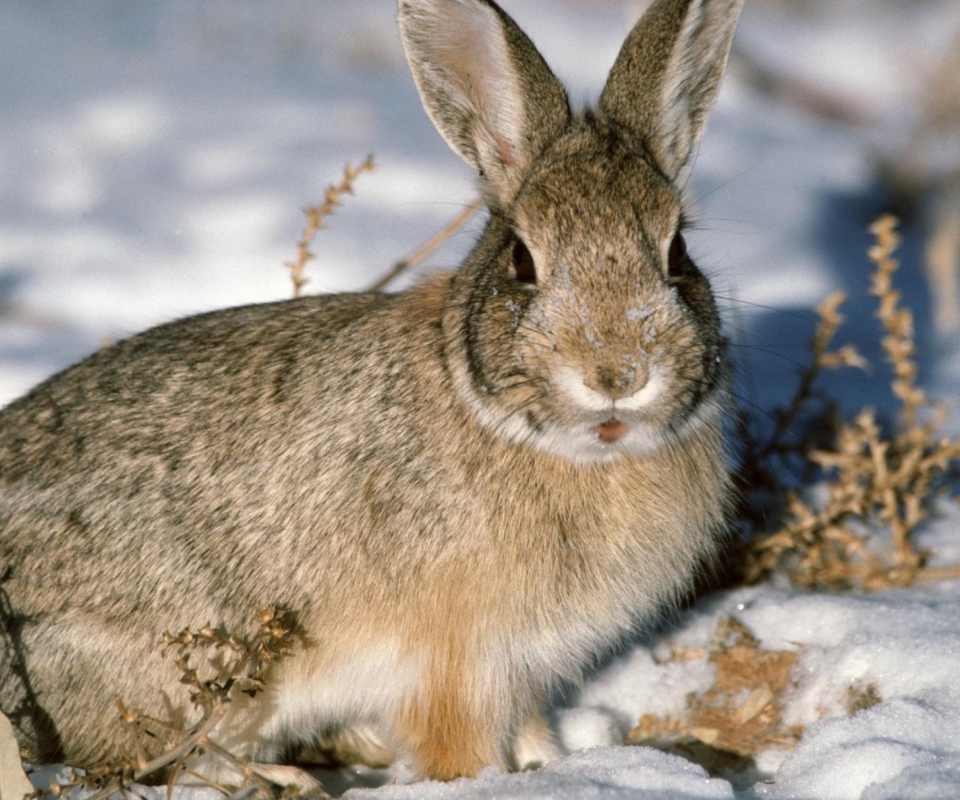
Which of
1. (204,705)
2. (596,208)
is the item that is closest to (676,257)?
(596,208)

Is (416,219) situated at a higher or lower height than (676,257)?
higher

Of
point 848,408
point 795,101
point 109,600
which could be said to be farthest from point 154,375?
point 795,101

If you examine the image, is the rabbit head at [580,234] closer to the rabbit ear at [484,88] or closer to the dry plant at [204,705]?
the rabbit ear at [484,88]

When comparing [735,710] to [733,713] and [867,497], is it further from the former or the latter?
[867,497]

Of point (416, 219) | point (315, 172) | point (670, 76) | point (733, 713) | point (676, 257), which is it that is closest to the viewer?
point (676, 257)

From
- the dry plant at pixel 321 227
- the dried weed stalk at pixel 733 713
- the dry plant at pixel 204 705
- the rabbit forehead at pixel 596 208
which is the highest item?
the dry plant at pixel 321 227

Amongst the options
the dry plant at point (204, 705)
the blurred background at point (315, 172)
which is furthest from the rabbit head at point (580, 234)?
the blurred background at point (315, 172)
